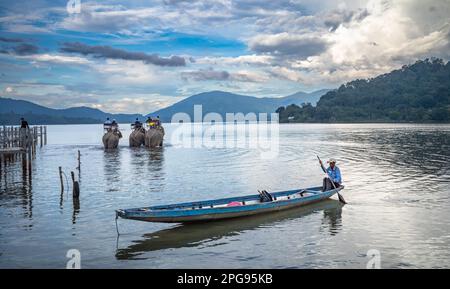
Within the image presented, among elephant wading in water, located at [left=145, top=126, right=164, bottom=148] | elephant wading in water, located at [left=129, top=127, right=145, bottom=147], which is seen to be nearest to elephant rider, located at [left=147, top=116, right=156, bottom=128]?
elephant wading in water, located at [left=145, top=126, right=164, bottom=148]

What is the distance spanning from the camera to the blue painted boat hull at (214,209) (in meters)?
16.5

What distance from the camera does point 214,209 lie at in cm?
1819

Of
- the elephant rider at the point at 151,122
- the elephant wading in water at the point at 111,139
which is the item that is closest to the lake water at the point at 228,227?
the elephant wading in water at the point at 111,139

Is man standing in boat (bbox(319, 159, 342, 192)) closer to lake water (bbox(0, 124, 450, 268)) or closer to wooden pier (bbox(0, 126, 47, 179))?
lake water (bbox(0, 124, 450, 268))

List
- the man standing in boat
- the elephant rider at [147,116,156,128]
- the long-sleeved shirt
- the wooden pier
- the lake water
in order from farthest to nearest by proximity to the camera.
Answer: the elephant rider at [147,116,156,128] < the wooden pier < the long-sleeved shirt < the man standing in boat < the lake water

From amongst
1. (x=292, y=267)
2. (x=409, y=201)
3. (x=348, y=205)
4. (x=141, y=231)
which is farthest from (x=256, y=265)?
(x=409, y=201)

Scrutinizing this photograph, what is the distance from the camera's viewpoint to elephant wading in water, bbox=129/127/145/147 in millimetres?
65688

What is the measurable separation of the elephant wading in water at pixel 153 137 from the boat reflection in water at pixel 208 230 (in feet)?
150

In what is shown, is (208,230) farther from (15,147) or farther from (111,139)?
(111,139)

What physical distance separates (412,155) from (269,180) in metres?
24.4

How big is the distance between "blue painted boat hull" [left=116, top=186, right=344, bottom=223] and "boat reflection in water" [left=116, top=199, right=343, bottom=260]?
0.29 metres
